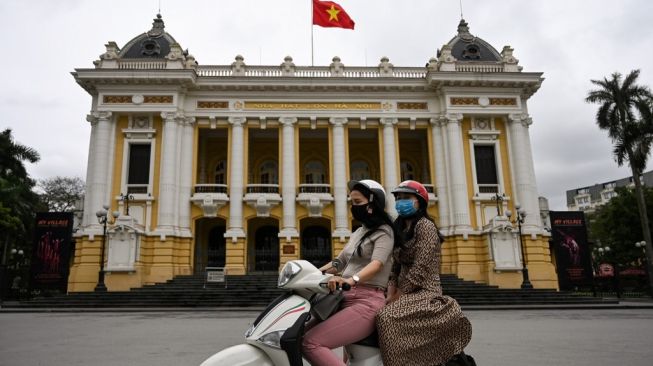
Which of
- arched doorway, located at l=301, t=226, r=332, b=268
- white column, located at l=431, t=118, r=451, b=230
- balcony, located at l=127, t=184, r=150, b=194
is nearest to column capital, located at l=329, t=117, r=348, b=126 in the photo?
white column, located at l=431, t=118, r=451, b=230

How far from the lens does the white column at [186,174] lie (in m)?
24.4

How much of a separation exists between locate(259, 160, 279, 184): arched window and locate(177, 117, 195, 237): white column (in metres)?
5.45

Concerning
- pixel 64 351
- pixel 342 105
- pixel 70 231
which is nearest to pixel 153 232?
pixel 70 231

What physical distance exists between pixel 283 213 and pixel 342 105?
7.31 metres

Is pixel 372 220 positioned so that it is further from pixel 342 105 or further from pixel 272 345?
pixel 342 105

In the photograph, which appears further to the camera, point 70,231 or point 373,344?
point 70,231

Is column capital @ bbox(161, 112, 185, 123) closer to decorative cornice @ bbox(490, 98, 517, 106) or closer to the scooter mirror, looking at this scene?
decorative cornice @ bbox(490, 98, 517, 106)

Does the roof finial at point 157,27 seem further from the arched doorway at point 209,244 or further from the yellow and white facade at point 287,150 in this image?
the arched doorway at point 209,244

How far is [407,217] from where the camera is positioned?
3252mm

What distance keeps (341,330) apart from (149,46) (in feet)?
92.8

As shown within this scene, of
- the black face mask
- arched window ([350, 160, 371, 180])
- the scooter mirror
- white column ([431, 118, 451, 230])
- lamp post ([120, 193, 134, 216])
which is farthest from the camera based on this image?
arched window ([350, 160, 371, 180])

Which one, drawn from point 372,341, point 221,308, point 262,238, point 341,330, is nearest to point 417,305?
point 372,341

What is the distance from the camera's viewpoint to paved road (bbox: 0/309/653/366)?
597 centimetres

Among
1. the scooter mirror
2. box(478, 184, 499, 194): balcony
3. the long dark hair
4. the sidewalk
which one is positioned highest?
box(478, 184, 499, 194): balcony
